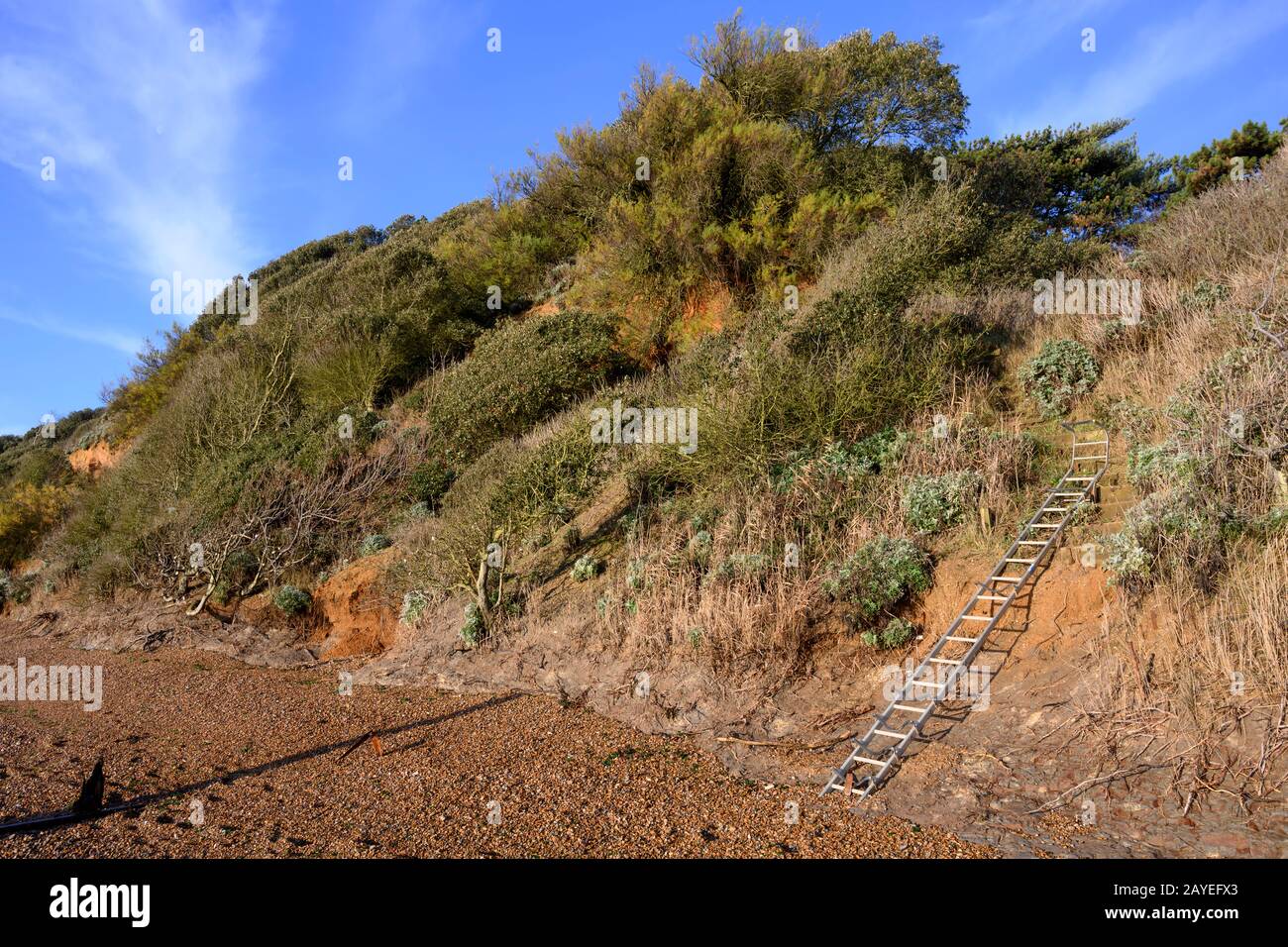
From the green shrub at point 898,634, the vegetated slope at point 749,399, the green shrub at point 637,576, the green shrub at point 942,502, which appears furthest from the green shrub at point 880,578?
the green shrub at point 637,576

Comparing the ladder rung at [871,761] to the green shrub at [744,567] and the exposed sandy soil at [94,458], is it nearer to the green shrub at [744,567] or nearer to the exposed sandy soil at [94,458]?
the green shrub at [744,567]

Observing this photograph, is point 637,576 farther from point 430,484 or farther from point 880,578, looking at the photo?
point 430,484

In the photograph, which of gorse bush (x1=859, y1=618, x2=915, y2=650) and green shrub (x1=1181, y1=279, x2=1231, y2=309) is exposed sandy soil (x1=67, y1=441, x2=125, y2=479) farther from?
green shrub (x1=1181, y1=279, x2=1231, y2=309)

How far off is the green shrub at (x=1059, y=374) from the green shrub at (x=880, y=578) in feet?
10.8

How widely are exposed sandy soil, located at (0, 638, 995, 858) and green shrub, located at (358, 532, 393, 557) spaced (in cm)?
448

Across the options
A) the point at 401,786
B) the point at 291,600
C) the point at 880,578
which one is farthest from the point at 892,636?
the point at 291,600

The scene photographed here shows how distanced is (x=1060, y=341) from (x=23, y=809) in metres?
11.4

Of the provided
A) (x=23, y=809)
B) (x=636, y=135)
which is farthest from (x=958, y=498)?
(x=636, y=135)

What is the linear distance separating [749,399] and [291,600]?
862 centimetres

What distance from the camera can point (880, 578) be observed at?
280 inches

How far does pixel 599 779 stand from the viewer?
228 inches

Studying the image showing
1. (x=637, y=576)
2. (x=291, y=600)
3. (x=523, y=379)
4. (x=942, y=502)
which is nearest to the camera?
(x=942, y=502)

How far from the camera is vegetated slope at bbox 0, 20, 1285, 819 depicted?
7.09 m
